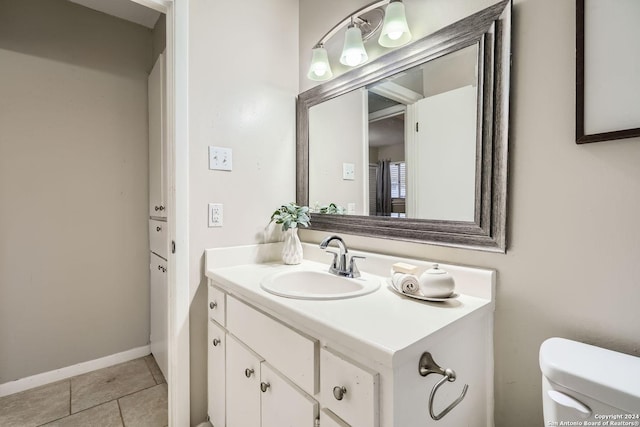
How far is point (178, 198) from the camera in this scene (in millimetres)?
1307

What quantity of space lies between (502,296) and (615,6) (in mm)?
810

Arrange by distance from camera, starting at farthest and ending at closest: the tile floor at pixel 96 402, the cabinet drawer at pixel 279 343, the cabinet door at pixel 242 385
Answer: the tile floor at pixel 96 402, the cabinet door at pixel 242 385, the cabinet drawer at pixel 279 343

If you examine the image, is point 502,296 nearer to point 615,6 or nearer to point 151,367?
point 615,6

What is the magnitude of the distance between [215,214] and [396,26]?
3.75 ft

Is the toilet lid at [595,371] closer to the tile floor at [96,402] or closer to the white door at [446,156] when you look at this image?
the white door at [446,156]

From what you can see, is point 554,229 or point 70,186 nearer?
point 554,229

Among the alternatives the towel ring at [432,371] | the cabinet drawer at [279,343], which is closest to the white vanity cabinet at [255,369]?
the cabinet drawer at [279,343]

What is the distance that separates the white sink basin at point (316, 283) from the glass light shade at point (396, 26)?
0.98 meters

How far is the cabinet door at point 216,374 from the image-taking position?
1.24 meters

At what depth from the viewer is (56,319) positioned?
73.3 inches

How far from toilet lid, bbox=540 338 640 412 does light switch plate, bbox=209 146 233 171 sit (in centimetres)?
138

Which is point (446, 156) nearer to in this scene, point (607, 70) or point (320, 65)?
point (607, 70)

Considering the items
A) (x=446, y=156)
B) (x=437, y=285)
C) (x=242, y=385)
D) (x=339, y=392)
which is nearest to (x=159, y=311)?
(x=242, y=385)

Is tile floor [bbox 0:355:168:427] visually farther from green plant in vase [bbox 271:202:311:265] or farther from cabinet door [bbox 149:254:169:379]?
green plant in vase [bbox 271:202:311:265]
